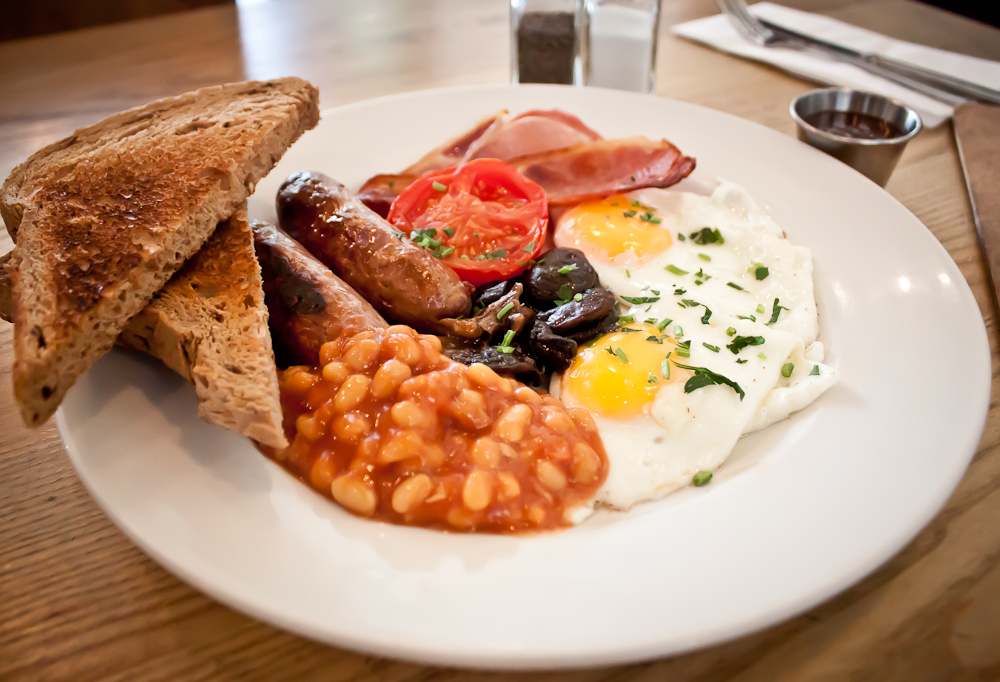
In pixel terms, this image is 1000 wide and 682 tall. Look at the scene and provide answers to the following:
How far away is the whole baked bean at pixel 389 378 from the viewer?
5.20 feet

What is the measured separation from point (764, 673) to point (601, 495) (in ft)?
1.65

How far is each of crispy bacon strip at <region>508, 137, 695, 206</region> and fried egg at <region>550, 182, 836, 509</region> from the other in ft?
0.24

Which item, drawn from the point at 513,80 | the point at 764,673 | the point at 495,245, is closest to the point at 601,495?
the point at 764,673

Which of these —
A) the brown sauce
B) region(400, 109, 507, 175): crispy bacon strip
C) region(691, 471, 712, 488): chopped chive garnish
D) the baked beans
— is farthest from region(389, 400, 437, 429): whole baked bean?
the brown sauce

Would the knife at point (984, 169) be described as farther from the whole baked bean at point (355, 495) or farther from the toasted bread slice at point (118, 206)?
the toasted bread slice at point (118, 206)

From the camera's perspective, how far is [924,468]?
1.39 metres

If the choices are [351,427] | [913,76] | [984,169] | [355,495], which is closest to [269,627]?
[355,495]

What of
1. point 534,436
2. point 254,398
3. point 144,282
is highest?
point 144,282

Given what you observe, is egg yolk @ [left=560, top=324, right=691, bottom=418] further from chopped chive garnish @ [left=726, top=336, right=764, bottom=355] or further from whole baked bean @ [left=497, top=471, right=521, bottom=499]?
whole baked bean @ [left=497, top=471, right=521, bottom=499]

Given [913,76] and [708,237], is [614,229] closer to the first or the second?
[708,237]

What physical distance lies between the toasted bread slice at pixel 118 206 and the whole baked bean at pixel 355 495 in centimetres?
65

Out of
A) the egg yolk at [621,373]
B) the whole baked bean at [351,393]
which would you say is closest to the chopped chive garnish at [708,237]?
the egg yolk at [621,373]

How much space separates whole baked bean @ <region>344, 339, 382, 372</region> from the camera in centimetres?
167

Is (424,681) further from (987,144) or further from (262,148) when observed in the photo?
(987,144)
